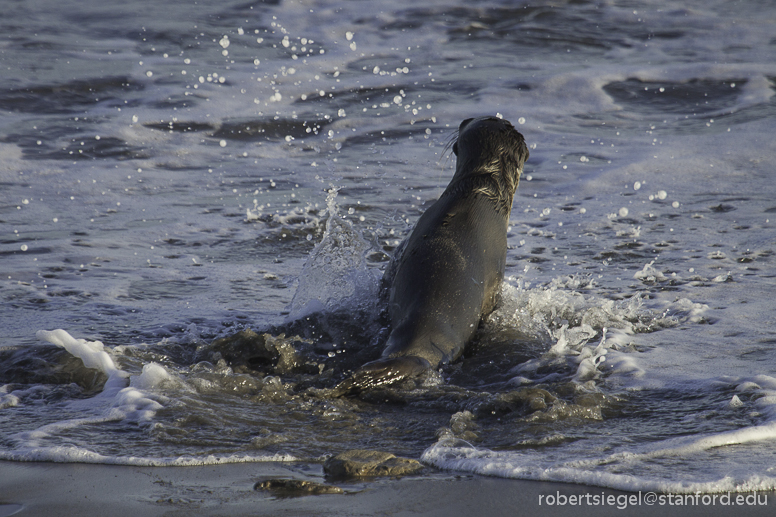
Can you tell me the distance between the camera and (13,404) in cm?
364

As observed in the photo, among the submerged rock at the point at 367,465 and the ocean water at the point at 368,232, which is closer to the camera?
the submerged rock at the point at 367,465

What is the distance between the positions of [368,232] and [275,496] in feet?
16.3

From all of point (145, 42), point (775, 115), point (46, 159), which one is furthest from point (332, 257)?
point (145, 42)

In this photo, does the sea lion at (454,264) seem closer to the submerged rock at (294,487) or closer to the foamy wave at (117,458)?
the foamy wave at (117,458)

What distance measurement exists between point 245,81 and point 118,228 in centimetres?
658

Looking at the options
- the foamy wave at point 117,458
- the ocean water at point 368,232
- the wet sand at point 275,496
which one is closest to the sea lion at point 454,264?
the ocean water at point 368,232

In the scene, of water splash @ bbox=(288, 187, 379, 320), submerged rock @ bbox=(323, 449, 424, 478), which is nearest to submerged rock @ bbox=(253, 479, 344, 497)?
submerged rock @ bbox=(323, 449, 424, 478)

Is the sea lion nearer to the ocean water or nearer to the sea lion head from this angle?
the sea lion head

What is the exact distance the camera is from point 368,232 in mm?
7500

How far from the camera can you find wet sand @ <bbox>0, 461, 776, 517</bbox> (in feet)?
8.34

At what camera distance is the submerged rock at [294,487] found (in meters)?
2.66

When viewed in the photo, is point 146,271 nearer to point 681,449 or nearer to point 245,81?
point 681,449

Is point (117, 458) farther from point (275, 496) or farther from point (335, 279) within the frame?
point (335, 279)

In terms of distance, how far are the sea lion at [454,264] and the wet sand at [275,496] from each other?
1.02 metres
